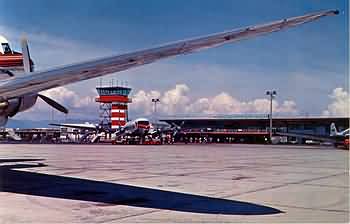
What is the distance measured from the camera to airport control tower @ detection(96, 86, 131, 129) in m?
120

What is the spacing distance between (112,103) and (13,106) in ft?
354

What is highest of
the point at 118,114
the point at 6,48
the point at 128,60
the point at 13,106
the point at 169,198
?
the point at 118,114

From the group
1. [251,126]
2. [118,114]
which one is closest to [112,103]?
[118,114]

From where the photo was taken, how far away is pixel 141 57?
977cm

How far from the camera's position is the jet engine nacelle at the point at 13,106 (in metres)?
14.2

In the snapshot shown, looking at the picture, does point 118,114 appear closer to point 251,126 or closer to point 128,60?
point 251,126

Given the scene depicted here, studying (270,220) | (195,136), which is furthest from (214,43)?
(195,136)

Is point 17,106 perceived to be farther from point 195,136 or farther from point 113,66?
point 195,136

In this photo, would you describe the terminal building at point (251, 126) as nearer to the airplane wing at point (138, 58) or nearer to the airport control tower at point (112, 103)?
the airport control tower at point (112, 103)

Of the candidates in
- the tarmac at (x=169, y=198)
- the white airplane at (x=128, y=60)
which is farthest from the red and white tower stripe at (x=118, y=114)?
the white airplane at (x=128, y=60)

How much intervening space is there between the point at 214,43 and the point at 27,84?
13.4 feet

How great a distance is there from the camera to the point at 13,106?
14.7 metres

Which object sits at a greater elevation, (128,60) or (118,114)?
(118,114)

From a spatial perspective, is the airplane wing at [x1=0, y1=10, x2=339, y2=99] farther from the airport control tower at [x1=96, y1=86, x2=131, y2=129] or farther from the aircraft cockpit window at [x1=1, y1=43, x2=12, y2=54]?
the airport control tower at [x1=96, y1=86, x2=131, y2=129]
